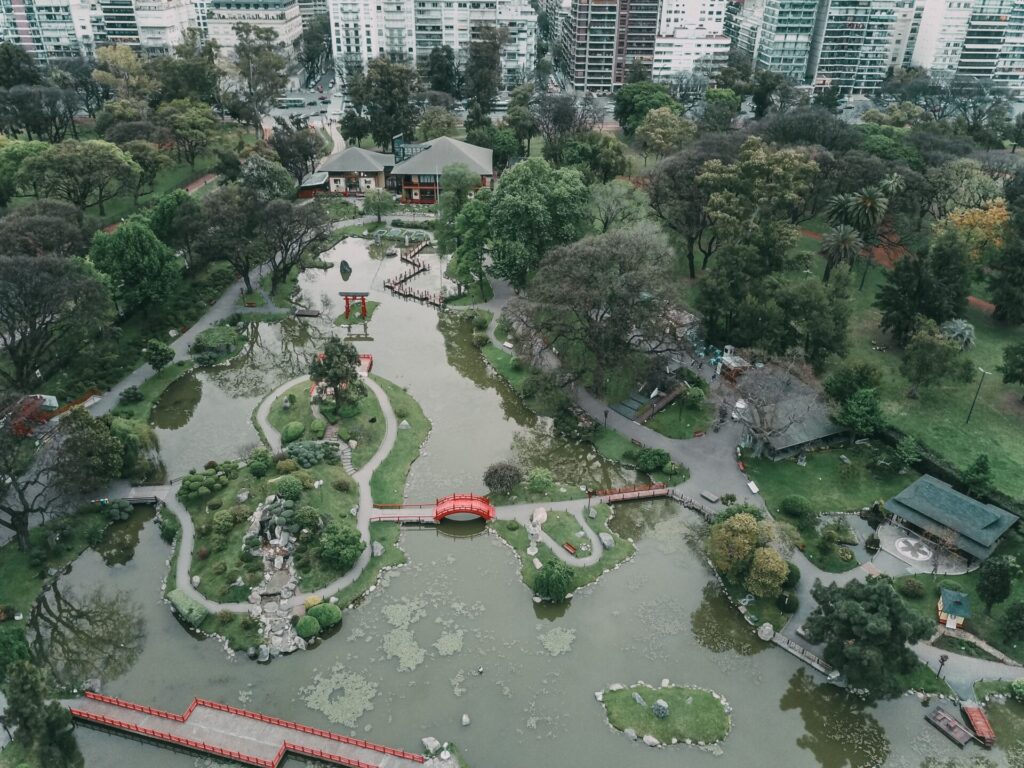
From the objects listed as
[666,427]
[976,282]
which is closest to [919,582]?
[666,427]

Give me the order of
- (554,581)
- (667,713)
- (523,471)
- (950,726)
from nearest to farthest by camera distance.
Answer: (950,726)
(667,713)
(554,581)
(523,471)

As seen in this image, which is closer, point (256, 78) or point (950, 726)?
point (950, 726)

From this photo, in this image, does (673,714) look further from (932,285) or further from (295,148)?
(295,148)

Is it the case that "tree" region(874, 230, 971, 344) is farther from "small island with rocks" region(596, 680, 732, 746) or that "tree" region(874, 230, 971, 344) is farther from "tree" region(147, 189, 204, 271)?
"tree" region(147, 189, 204, 271)

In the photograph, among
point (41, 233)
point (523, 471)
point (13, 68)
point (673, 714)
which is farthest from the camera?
point (13, 68)

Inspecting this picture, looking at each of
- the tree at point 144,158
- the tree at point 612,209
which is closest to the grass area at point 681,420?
the tree at point 612,209

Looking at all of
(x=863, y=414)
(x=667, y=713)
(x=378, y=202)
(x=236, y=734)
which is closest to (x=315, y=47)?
(x=378, y=202)

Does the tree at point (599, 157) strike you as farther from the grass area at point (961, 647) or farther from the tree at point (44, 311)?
the grass area at point (961, 647)
